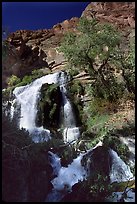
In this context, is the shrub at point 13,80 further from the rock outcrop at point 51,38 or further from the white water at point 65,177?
the white water at point 65,177

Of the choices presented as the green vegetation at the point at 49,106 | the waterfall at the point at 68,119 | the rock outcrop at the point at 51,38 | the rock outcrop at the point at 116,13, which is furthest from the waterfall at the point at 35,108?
the rock outcrop at the point at 116,13

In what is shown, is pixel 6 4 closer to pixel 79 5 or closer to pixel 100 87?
pixel 79 5

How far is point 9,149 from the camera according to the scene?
6.95 metres

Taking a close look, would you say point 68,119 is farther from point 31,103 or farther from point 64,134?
point 31,103

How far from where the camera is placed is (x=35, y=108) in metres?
9.42

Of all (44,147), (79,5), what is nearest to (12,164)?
(44,147)

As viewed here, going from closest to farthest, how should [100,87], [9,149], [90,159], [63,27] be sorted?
[9,149] < [90,159] < [100,87] < [63,27]

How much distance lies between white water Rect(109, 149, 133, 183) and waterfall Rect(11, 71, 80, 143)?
3.59ft

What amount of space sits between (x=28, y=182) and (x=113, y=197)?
1.72m

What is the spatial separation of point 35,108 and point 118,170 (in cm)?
287

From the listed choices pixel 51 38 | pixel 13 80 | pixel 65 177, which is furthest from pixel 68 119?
pixel 51 38

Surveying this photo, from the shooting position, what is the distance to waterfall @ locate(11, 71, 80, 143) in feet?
27.9

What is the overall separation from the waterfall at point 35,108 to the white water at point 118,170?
1.09m

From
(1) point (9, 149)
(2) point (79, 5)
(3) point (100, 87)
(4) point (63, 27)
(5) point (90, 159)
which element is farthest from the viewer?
(4) point (63, 27)
